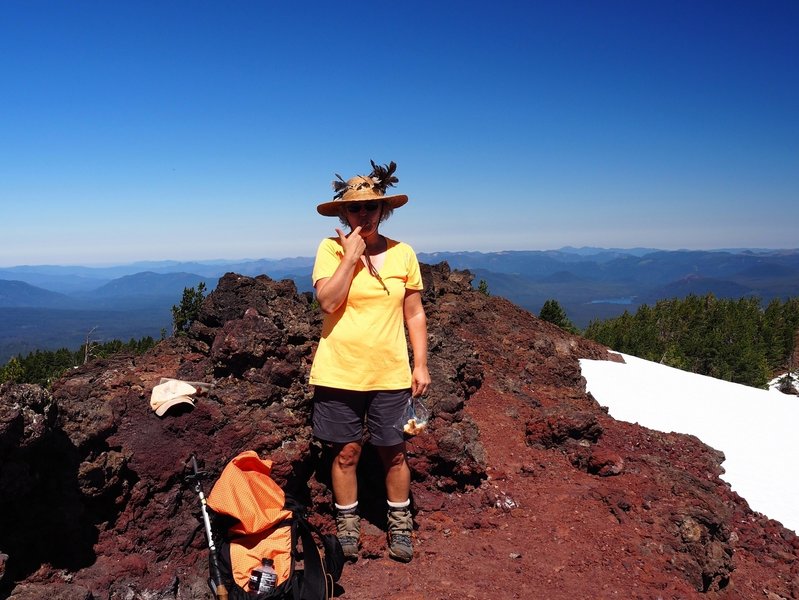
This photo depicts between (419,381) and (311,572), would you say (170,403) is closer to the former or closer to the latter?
(311,572)

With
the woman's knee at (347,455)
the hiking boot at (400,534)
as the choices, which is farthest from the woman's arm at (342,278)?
the hiking boot at (400,534)

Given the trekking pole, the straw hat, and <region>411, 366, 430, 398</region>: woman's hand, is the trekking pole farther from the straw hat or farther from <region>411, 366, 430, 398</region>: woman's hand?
the straw hat

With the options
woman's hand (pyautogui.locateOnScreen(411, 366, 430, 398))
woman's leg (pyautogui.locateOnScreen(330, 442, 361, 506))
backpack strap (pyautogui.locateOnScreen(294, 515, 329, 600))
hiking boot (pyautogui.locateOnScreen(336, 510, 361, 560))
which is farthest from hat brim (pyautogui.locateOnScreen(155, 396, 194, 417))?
woman's hand (pyautogui.locateOnScreen(411, 366, 430, 398))

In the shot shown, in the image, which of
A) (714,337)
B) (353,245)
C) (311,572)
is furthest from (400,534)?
Result: (714,337)

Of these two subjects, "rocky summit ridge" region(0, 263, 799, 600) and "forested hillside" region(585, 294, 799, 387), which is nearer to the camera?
"rocky summit ridge" region(0, 263, 799, 600)

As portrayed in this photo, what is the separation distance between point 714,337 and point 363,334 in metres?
60.8

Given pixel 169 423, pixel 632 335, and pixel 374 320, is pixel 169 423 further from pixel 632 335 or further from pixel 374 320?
pixel 632 335

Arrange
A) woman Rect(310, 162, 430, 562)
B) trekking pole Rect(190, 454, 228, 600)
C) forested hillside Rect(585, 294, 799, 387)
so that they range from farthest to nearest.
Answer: forested hillside Rect(585, 294, 799, 387) → woman Rect(310, 162, 430, 562) → trekking pole Rect(190, 454, 228, 600)

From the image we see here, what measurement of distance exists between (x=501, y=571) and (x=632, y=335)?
5528cm

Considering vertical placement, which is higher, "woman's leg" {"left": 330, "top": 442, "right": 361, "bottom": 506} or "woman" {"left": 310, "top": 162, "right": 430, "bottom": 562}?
"woman" {"left": 310, "top": 162, "right": 430, "bottom": 562}

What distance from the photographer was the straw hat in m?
3.55

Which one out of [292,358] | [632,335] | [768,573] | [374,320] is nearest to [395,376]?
[374,320]

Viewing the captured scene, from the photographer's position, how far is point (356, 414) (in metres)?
3.66

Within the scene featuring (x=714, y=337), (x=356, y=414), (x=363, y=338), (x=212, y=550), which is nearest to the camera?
(x=212, y=550)
